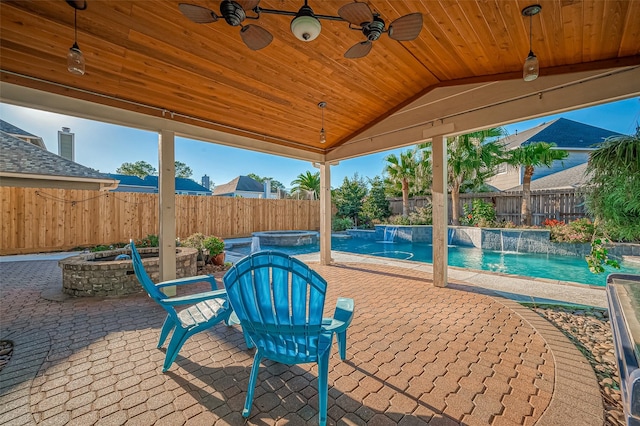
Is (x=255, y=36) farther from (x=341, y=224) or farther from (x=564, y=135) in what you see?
(x=564, y=135)

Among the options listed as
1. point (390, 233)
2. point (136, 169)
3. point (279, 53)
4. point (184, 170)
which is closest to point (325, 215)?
point (279, 53)

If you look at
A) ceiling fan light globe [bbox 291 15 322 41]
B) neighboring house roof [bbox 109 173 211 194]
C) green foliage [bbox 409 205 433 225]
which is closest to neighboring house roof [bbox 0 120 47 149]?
neighboring house roof [bbox 109 173 211 194]

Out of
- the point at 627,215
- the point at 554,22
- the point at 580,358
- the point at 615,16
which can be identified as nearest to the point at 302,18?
the point at 554,22

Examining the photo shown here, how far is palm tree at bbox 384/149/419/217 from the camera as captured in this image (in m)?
12.6

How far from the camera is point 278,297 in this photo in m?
1.73

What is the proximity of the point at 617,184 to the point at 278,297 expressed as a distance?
444cm

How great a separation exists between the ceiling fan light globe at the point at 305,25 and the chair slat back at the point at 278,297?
6.09 ft

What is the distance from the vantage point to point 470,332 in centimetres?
297

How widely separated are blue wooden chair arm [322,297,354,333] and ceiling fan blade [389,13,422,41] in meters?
2.41

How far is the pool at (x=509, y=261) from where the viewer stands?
6.22 meters

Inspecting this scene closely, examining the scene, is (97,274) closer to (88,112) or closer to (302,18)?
(88,112)

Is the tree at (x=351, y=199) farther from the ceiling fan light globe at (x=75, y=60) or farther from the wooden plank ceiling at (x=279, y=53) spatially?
the ceiling fan light globe at (x=75, y=60)

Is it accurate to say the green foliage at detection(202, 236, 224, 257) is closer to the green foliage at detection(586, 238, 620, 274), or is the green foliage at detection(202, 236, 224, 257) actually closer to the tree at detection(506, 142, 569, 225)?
the green foliage at detection(586, 238, 620, 274)

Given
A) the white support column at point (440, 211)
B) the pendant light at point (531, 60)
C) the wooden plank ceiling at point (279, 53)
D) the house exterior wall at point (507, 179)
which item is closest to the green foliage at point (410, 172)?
the house exterior wall at point (507, 179)
